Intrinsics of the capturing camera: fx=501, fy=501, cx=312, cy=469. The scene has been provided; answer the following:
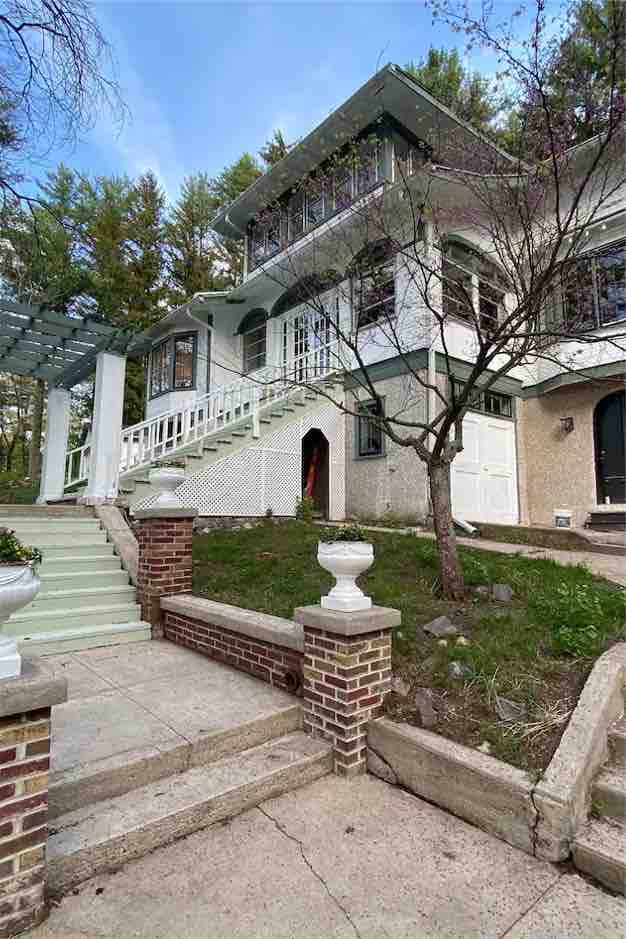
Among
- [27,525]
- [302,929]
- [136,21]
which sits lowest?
[302,929]

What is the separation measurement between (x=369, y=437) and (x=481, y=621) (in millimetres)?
6654

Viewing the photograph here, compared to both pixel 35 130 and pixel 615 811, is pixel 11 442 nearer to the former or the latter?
pixel 35 130

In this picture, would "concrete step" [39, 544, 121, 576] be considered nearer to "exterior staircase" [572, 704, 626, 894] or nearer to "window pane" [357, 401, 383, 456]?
"exterior staircase" [572, 704, 626, 894]

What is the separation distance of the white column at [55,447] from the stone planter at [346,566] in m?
8.02

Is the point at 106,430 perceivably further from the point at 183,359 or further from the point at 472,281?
the point at 183,359

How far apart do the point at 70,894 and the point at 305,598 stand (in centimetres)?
282

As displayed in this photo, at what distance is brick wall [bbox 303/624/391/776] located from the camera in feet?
9.18

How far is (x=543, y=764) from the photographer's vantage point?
236 cm

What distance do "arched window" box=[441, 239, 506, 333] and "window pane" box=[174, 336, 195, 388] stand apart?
28.8ft

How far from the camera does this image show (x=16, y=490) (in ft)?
49.6

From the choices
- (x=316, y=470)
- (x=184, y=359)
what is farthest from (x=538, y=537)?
(x=184, y=359)

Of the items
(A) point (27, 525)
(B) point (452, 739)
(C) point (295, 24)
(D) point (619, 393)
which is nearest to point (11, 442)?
(A) point (27, 525)

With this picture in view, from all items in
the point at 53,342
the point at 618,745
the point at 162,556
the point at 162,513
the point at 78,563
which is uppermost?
the point at 53,342

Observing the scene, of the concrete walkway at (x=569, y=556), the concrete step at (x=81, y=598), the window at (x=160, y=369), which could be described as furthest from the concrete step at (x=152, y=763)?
the window at (x=160, y=369)
